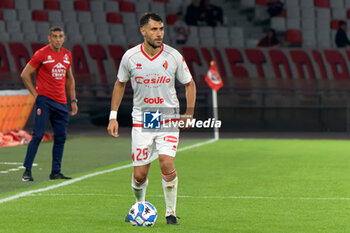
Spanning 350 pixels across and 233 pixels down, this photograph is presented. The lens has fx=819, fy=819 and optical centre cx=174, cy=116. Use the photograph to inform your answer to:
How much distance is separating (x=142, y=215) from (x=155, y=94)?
3.84 feet

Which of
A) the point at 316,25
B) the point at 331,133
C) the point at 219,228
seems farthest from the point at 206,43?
the point at 219,228

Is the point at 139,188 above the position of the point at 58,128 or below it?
below

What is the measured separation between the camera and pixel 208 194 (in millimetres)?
10406

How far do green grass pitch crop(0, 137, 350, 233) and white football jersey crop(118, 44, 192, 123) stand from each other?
3.90ft

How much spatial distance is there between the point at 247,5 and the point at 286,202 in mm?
21531

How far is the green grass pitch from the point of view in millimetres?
8055

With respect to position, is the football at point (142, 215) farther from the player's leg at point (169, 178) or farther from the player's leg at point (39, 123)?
the player's leg at point (39, 123)

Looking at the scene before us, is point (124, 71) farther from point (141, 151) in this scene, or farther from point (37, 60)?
point (37, 60)

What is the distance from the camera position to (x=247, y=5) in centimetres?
3053

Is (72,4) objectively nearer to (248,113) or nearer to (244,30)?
(244,30)

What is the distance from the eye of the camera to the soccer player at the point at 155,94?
25.8ft
